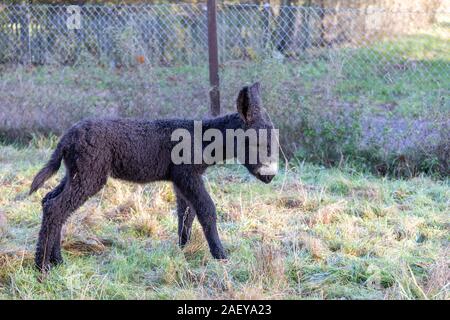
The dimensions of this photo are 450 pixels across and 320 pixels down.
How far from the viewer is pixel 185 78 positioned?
8.42m

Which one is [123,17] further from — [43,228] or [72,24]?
[43,228]

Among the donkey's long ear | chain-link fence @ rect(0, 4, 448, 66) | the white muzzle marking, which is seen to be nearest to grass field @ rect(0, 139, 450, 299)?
the white muzzle marking

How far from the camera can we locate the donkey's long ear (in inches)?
193

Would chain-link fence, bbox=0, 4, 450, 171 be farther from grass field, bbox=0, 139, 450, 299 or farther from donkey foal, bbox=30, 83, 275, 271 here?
donkey foal, bbox=30, 83, 275, 271

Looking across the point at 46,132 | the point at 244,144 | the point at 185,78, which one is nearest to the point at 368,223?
the point at 244,144

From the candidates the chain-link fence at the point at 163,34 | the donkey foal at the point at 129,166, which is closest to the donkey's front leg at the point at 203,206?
the donkey foal at the point at 129,166

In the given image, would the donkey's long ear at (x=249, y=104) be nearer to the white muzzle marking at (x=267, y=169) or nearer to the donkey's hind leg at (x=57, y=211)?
the white muzzle marking at (x=267, y=169)

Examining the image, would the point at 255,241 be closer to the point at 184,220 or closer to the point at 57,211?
the point at 184,220

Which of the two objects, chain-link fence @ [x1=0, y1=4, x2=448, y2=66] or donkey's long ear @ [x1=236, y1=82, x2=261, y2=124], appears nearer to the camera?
donkey's long ear @ [x1=236, y1=82, x2=261, y2=124]

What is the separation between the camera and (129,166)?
4.88 metres

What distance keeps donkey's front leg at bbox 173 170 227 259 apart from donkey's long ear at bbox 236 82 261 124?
0.65 m

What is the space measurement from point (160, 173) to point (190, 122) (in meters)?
0.54

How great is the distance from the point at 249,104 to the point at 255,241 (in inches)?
47.7

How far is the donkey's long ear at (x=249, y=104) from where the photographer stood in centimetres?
491
